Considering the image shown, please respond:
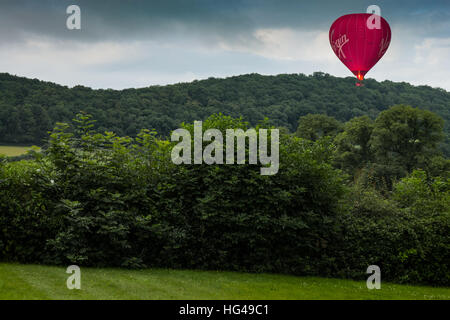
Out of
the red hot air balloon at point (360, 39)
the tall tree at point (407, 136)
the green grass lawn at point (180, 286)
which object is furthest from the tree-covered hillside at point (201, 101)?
the green grass lawn at point (180, 286)

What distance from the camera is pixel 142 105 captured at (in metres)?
46.7

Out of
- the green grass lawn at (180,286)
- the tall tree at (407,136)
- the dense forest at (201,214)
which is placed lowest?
the green grass lawn at (180,286)

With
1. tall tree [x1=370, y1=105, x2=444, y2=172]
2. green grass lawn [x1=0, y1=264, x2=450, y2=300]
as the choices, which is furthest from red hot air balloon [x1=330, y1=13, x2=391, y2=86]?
tall tree [x1=370, y1=105, x2=444, y2=172]

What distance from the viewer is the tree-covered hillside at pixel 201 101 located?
34500 mm

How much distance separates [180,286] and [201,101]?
49277 millimetres

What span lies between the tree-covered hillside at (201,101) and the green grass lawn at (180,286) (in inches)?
813

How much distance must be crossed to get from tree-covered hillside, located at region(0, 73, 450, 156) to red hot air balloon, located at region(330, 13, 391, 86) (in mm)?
16842

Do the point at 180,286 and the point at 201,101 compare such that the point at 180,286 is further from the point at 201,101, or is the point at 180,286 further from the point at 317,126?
the point at 201,101

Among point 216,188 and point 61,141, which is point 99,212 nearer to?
point 61,141

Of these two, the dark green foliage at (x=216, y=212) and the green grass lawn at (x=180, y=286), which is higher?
the dark green foliage at (x=216, y=212)

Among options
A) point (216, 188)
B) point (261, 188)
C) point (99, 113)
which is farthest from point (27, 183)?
point (99, 113)

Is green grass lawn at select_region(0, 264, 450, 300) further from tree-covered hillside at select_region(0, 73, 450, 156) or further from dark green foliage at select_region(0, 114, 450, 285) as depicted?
tree-covered hillside at select_region(0, 73, 450, 156)

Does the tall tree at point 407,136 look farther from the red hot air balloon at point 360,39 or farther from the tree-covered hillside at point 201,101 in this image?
the red hot air balloon at point 360,39

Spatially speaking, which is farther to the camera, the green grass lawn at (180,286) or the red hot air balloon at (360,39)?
the red hot air balloon at (360,39)
